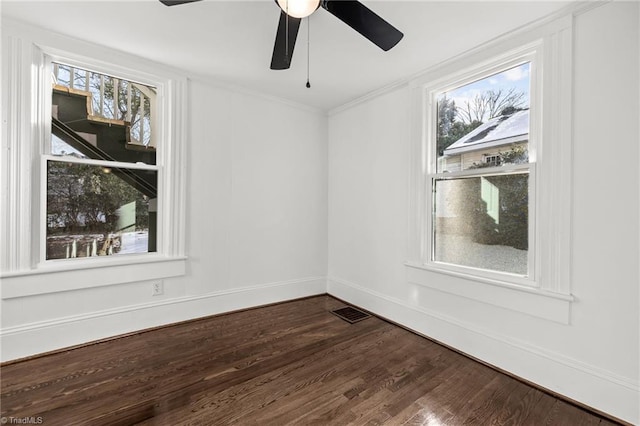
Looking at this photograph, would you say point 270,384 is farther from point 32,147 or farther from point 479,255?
point 32,147

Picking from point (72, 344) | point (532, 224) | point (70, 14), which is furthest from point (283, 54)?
point (72, 344)

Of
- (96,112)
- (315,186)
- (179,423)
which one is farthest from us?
(315,186)

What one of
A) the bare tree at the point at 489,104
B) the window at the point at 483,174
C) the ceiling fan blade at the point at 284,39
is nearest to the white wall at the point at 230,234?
the ceiling fan blade at the point at 284,39

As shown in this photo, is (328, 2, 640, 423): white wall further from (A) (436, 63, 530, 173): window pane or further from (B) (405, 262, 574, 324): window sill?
(A) (436, 63, 530, 173): window pane

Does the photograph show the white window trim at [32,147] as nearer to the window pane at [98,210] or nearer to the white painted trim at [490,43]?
the window pane at [98,210]

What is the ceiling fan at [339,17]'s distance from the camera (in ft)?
5.08

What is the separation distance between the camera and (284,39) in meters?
1.77

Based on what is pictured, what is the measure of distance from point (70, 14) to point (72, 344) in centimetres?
256

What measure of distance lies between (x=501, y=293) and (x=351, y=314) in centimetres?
156

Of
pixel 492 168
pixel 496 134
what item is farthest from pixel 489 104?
pixel 492 168

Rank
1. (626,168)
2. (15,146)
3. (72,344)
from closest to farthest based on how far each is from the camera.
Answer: (626,168) → (15,146) → (72,344)

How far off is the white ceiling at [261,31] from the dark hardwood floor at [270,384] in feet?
8.33

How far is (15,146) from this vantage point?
7.23 ft

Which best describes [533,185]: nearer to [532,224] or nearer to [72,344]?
[532,224]
